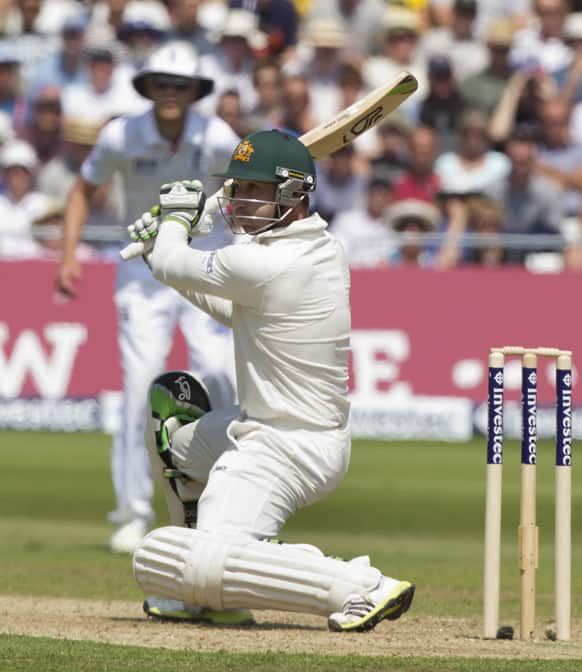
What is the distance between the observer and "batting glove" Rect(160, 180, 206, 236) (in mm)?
5844

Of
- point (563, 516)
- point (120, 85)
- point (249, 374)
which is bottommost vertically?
point (563, 516)

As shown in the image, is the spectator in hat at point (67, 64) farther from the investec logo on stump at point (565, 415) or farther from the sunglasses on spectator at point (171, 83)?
the investec logo on stump at point (565, 415)

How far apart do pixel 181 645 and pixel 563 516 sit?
1268 millimetres

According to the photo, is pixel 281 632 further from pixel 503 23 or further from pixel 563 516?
pixel 503 23

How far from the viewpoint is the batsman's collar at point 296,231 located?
5586 millimetres

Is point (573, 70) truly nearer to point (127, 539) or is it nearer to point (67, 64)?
point (67, 64)

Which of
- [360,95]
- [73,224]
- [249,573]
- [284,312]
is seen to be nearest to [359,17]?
[360,95]

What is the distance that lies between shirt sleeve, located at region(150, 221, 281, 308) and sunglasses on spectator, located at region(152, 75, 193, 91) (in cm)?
241

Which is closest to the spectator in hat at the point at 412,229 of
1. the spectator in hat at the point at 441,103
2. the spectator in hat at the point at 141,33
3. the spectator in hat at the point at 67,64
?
the spectator in hat at the point at 441,103

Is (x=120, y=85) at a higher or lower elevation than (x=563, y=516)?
higher

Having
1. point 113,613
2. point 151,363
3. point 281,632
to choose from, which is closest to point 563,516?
point 281,632

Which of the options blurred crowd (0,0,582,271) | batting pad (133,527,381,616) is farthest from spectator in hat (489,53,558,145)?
batting pad (133,527,381,616)

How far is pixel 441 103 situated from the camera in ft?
48.3

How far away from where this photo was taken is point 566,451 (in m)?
5.32
